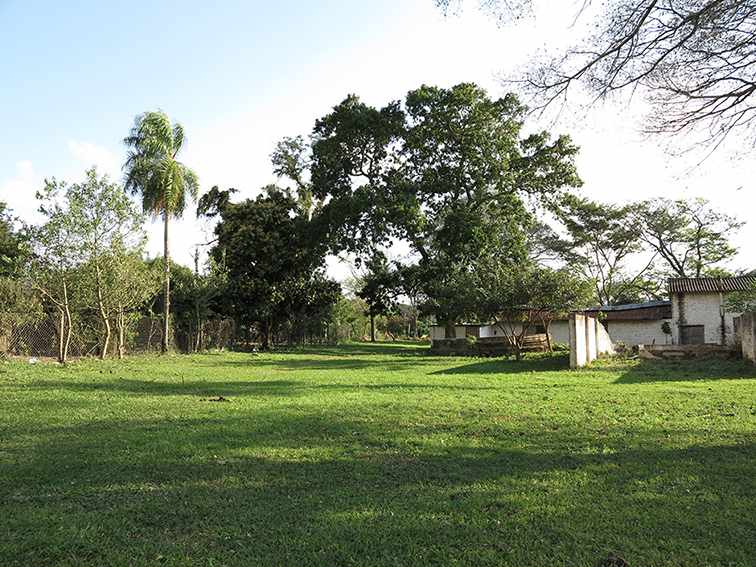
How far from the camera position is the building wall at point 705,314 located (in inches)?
1192

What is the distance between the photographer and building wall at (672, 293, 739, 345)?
3027cm

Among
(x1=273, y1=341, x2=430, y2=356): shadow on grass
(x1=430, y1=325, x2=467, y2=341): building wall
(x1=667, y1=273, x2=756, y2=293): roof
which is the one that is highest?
(x1=667, y1=273, x2=756, y2=293): roof

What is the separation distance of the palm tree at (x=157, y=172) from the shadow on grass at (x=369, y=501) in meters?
17.8

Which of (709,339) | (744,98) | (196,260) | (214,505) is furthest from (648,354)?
(196,260)

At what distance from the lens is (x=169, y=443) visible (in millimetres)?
5973

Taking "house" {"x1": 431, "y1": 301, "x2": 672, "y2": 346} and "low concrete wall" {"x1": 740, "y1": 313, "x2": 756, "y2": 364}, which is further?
"house" {"x1": 431, "y1": 301, "x2": 672, "y2": 346}

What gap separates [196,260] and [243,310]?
3.75 metres

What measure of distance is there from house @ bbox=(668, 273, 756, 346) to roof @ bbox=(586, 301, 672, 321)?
1.70 meters

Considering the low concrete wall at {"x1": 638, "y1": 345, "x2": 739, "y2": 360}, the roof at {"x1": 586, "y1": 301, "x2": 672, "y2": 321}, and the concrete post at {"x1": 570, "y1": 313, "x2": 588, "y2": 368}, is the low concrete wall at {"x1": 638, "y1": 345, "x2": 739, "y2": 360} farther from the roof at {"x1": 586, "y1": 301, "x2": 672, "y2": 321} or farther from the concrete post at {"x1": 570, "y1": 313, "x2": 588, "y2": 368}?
the roof at {"x1": 586, "y1": 301, "x2": 672, "y2": 321}

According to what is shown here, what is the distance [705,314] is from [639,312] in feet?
13.4

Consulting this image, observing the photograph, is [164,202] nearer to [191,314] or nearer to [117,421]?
[191,314]

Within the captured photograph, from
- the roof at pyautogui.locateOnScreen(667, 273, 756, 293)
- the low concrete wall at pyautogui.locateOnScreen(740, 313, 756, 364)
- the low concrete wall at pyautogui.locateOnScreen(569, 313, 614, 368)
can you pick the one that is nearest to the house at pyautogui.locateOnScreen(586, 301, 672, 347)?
the roof at pyautogui.locateOnScreen(667, 273, 756, 293)

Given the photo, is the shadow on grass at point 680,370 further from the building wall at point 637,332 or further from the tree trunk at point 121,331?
the tree trunk at point 121,331

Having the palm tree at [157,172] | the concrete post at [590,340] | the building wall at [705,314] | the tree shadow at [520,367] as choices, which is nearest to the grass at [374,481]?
the tree shadow at [520,367]
